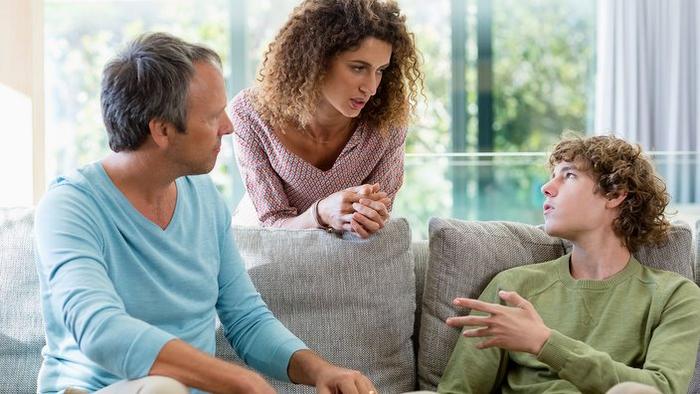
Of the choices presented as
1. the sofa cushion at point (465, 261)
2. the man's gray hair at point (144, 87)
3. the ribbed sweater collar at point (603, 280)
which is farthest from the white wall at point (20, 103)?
the ribbed sweater collar at point (603, 280)

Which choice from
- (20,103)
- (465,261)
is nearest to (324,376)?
(465,261)

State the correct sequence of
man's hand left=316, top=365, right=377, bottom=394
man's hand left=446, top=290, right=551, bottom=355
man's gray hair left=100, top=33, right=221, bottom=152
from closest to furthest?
man's hand left=316, top=365, right=377, bottom=394, man's gray hair left=100, top=33, right=221, bottom=152, man's hand left=446, top=290, right=551, bottom=355

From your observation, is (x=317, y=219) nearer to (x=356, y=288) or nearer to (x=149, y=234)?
(x=356, y=288)

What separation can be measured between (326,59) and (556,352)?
98 centimetres

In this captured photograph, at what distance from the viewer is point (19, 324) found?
2496mm

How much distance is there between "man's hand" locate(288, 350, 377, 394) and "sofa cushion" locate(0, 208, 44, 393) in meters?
0.79

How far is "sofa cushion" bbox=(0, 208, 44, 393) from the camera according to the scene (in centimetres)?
248

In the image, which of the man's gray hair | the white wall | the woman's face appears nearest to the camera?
the man's gray hair

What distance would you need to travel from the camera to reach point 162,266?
2.03 m

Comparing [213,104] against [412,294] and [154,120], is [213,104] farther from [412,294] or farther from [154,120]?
[412,294]

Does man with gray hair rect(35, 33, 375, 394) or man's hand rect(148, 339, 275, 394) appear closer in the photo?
man's hand rect(148, 339, 275, 394)

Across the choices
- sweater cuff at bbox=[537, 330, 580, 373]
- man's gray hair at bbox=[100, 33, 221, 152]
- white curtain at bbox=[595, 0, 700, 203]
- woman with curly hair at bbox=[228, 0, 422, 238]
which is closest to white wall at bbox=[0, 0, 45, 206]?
woman with curly hair at bbox=[228, 0, 422, 238]

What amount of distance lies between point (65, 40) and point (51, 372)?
454 centimetres

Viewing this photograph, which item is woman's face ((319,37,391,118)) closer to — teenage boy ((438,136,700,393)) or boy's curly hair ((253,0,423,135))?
boy's curly hair ((253,0,423,135))
